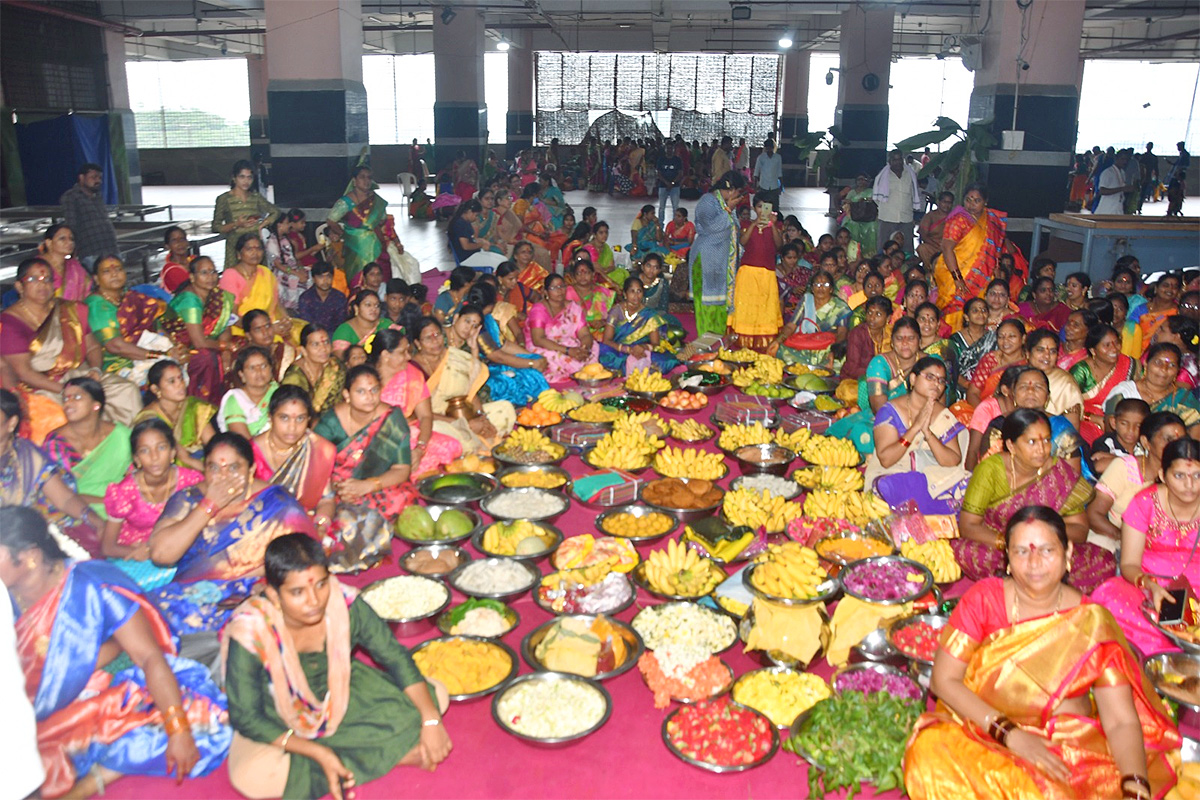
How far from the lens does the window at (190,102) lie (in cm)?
2722

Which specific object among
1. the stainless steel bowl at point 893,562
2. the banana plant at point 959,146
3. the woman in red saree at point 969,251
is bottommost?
the stainless steel bowl at point 893,562

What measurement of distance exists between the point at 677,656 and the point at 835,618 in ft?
2.17

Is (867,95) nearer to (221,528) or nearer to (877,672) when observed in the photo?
(877,672)

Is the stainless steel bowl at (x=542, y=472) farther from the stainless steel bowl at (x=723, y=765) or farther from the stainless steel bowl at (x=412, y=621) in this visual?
the stainless steel bowl at (x=723, y=765)

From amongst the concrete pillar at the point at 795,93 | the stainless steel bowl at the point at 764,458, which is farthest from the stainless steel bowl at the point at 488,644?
the concrete pillar at the point at 795,93

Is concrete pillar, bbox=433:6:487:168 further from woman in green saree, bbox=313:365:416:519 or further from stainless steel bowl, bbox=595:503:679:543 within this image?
stainless steel bowl, bbox=595:503:679:543

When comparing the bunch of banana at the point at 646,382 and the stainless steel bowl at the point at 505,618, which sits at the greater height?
the bunch of banana at the point at 646,382

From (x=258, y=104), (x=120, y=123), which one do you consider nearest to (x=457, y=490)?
(x=120, y=123)

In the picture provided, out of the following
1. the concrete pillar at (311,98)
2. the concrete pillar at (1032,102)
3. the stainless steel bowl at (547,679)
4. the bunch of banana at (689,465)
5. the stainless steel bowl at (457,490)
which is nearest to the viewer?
the stainless steel bowl at (547,679)

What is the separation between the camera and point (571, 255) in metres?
8.97

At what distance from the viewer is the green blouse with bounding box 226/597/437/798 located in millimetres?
2562

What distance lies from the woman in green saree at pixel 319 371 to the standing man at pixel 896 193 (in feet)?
27.9

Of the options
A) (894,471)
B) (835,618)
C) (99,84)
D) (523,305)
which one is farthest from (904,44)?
(835,618)

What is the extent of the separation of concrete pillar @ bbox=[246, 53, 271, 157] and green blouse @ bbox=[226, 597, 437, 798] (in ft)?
81.0
